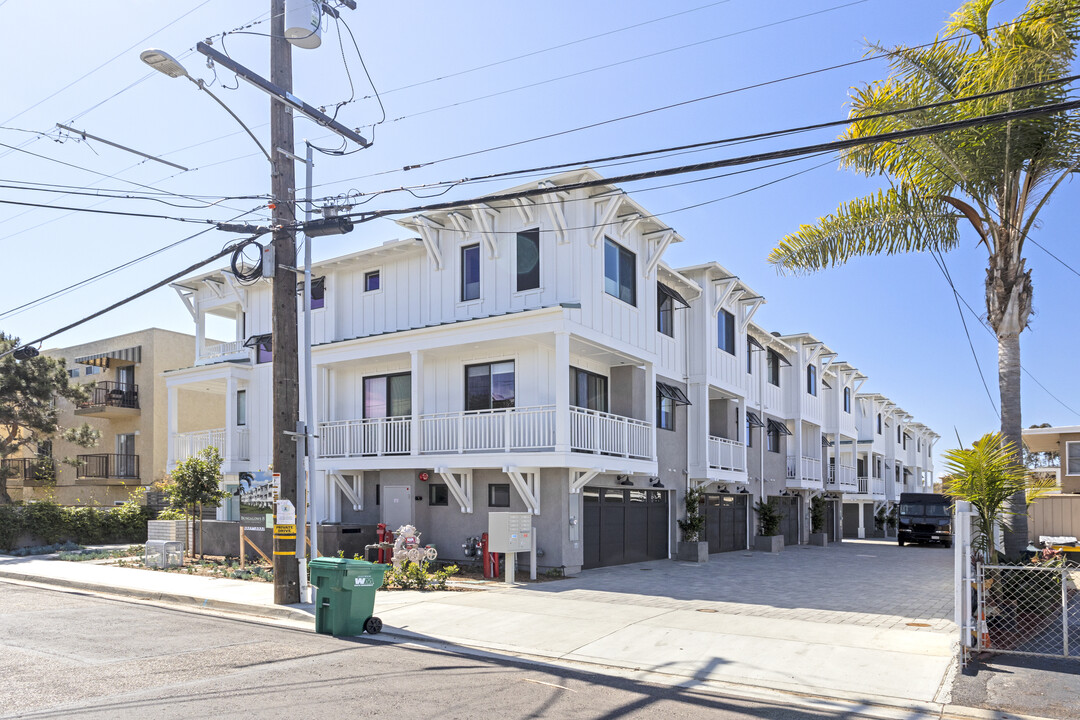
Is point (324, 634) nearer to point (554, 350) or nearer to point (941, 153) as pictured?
point (554, 350)

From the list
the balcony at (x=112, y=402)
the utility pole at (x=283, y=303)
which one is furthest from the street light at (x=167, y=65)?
the balcony at (x=112, y=402)

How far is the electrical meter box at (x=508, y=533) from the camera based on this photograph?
17.3 metres

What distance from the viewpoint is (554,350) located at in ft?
65.6

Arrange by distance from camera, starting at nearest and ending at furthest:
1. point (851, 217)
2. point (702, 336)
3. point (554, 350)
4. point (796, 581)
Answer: point (851, 217)
point (796, 581)
point (554, 350)
point (702, 336)

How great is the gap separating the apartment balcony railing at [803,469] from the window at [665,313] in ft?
41.1

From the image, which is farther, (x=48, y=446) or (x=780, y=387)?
(x=48, y=446)

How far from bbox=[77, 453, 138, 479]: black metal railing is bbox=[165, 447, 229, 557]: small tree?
1618 centimetres

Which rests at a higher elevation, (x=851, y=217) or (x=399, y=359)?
(x=851, y=217)

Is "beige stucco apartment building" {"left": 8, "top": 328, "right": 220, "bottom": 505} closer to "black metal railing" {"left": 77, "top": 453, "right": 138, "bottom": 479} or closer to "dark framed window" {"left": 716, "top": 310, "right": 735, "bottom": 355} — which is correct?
"black metal railing" {"left": 77, "top": 453, "right": 138, "bottom": 479}

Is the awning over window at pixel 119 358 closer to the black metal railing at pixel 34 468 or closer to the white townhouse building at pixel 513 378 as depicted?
the black metal railing at pixel 34 468

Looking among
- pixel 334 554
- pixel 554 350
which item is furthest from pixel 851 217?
pixel 334 554

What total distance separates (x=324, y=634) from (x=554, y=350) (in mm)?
9809

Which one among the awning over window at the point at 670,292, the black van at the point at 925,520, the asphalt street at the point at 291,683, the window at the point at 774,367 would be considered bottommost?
the black van at the point at 925,520

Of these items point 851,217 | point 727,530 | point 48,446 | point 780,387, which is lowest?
point 727,530
